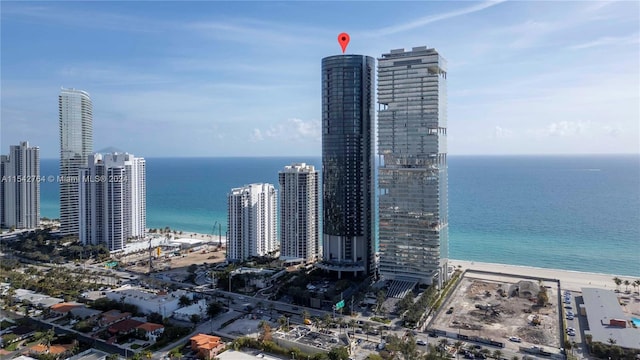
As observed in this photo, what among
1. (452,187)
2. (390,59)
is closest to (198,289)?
(390,59)

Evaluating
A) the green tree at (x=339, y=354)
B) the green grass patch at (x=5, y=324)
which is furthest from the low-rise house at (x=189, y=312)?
the green tree at (x=339, y=354)

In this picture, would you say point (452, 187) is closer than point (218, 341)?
No

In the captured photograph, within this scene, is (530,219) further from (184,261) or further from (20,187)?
(20,187)

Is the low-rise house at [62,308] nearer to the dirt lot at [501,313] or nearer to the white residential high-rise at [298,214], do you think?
the white residential high-rise at [298,214]

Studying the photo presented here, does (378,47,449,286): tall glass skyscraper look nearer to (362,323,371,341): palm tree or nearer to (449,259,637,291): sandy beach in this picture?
(449,259,637,291): sandy beach

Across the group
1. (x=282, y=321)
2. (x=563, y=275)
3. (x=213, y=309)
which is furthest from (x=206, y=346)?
(x=563, y=275)

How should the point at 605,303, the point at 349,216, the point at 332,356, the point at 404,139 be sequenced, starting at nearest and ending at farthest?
the point at 332,356, the point at 605,303, the point at 404,139, the point at 349,216

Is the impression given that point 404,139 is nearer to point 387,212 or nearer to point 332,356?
point 387,212
